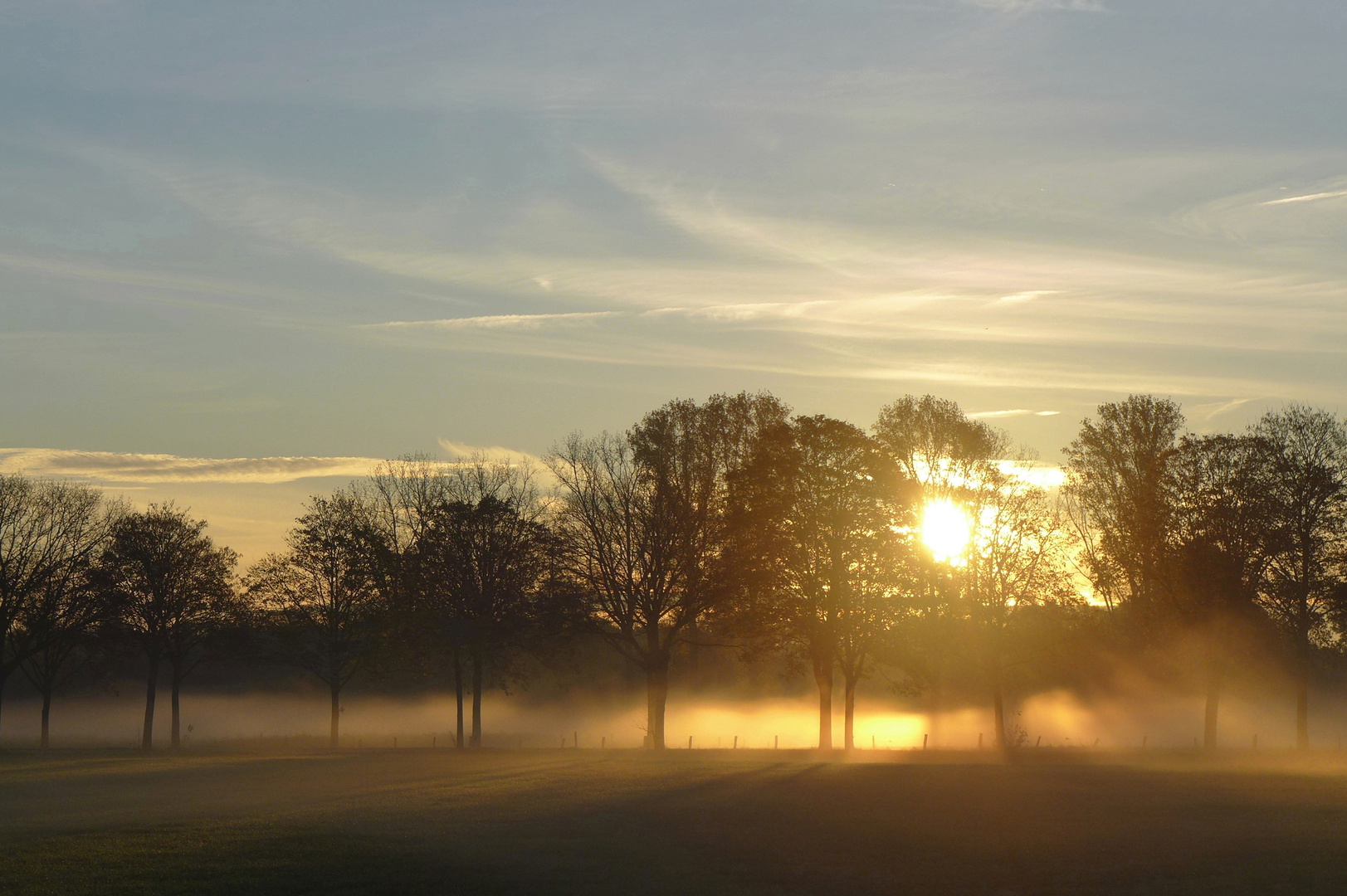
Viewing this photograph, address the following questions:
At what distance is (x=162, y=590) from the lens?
201ft

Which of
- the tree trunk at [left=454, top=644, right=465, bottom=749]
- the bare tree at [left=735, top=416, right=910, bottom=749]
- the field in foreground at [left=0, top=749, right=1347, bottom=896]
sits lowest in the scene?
the tree trunk at [left=454, top=644, right=465, bottom=749]

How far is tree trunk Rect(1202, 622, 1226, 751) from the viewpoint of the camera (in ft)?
163

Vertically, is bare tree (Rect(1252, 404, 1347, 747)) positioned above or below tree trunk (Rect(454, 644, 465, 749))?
above

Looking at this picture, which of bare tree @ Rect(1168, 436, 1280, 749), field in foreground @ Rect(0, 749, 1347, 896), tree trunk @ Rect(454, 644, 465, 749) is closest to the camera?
field in foreground @ Rect(0, 749, 1347, 896)

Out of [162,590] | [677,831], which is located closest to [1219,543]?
[677,831]

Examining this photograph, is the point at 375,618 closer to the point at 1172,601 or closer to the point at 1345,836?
the point at 1172,601

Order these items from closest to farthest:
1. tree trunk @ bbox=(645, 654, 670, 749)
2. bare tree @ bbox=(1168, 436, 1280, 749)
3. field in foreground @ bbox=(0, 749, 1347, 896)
Result: field in foreground @ bbox=(0, 749, 1347, 896)
bare tree @ bbox=(1168, 436, 1280, 749)
tree trunk @ bbox=(645, 654, 670, 749)

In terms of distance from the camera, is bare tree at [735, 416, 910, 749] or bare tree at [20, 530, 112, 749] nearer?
bare tree at [735, 416, 910, 749]

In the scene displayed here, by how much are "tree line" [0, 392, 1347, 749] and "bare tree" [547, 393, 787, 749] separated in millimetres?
122

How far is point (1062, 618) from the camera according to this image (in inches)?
2029

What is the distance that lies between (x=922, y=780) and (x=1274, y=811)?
9.89 m

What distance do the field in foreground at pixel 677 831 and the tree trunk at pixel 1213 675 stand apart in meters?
11.9

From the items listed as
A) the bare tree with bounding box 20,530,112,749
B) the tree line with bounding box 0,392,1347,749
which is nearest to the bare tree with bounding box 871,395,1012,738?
the tree line with bounding box 0,392,1347,749

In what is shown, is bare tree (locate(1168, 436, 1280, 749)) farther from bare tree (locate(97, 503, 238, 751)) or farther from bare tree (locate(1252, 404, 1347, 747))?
bare tree (locate(97, 503, 238, 751))
